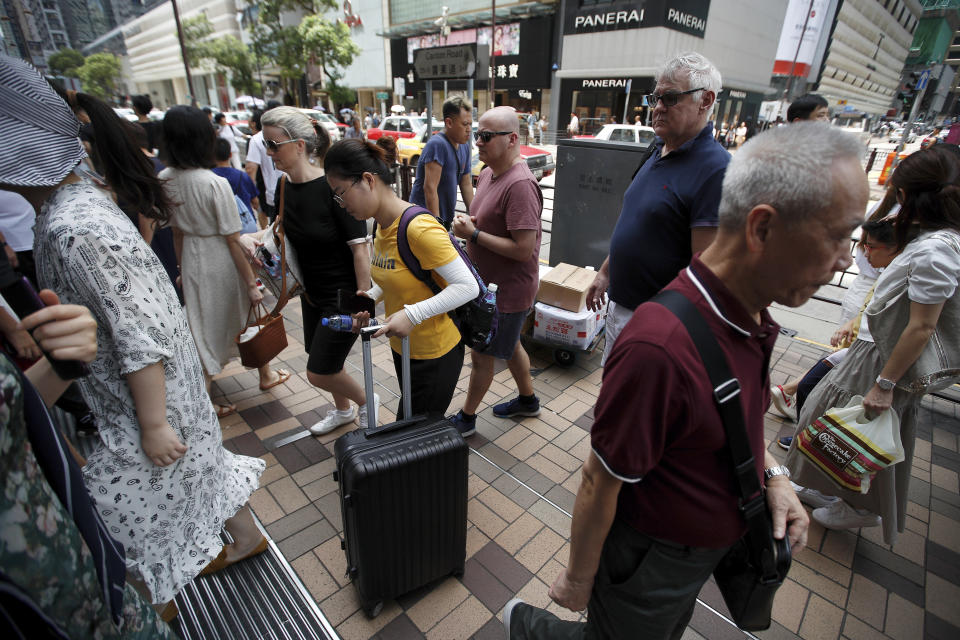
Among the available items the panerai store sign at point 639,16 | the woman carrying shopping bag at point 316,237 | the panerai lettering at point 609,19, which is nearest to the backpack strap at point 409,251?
the woman carrying shopping bag at point 316,237

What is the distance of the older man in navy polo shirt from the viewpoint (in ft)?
6.91

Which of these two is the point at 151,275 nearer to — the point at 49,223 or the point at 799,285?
the point at 49,223

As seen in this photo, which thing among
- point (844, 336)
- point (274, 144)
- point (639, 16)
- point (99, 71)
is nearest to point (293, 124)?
point (274, 144)

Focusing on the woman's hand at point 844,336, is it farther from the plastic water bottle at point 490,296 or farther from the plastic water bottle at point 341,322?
the plastic water bottle at point 341,322

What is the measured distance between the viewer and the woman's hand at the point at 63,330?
989mm

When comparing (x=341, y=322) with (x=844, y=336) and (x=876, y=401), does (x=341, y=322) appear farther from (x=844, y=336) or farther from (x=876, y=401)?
(x=844, y=336)

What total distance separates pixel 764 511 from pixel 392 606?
162 centimetres

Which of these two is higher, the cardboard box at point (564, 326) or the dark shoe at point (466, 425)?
the cardboard box at point (564, 326)

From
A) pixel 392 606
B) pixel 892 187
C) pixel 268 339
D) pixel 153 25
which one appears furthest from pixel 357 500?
pixel 153 25

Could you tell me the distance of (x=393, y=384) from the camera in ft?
12.6

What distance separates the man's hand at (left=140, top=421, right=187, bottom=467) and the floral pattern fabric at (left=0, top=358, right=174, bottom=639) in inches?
30.6

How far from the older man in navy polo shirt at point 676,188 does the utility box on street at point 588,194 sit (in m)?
2.42

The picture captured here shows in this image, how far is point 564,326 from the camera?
3.93m

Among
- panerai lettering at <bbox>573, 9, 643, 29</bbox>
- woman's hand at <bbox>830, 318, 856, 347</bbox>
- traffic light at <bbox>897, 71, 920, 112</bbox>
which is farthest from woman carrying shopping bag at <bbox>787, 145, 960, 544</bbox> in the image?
panerai lettering at <bbox>573, 9, 643, 29</bbox>
